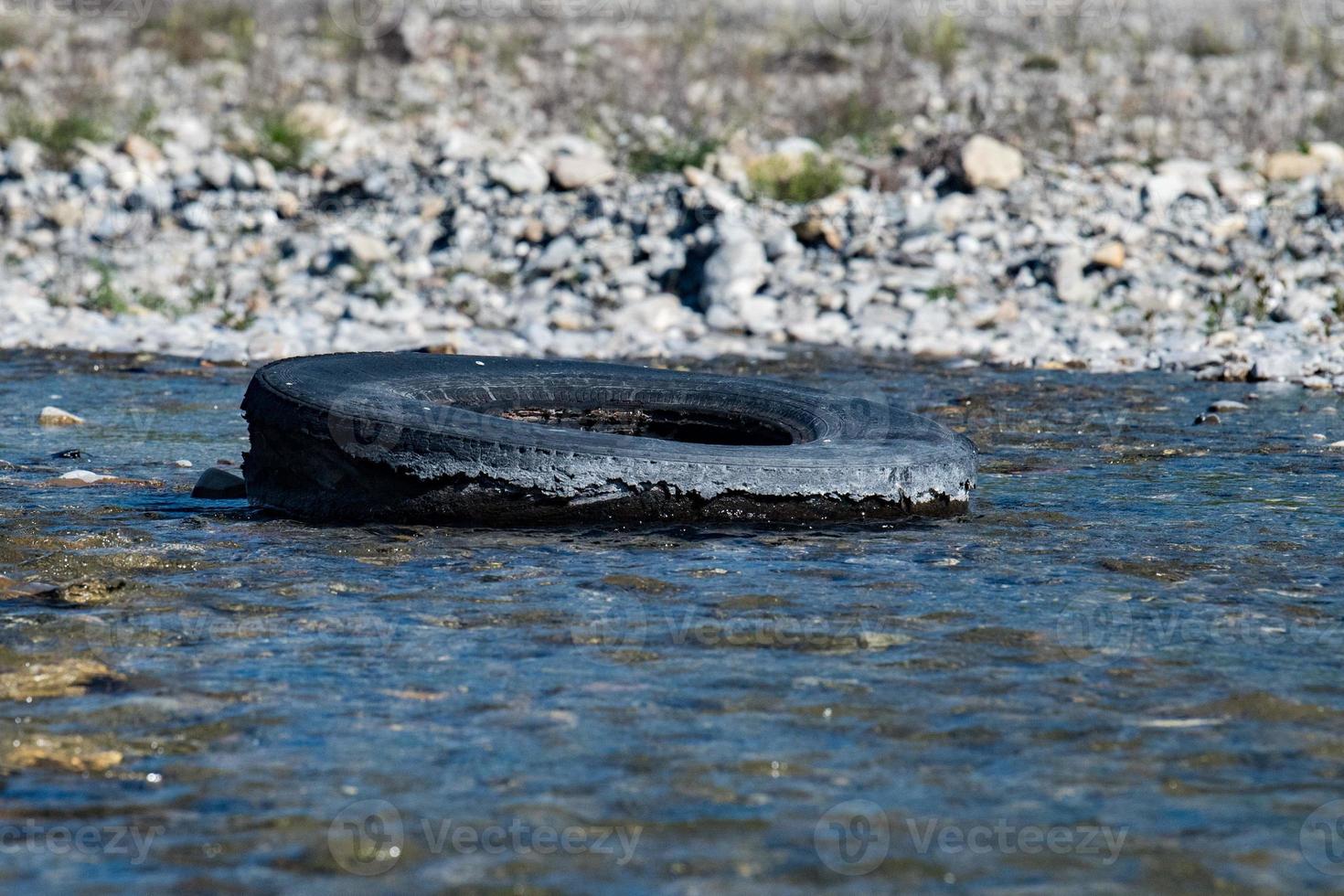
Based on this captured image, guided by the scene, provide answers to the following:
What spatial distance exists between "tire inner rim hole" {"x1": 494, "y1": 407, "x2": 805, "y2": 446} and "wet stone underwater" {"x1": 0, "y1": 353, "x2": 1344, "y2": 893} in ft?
3.15

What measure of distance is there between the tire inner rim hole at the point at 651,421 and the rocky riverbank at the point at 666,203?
3404mm

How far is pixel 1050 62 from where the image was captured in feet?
50.6

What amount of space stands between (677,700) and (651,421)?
271 cm

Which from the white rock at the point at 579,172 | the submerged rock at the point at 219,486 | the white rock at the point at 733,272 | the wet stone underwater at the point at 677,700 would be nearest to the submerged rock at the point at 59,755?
the wet stone underwater at the point at 677,700

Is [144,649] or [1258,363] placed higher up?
[1258,363]

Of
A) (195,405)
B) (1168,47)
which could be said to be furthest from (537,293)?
(1168,47)

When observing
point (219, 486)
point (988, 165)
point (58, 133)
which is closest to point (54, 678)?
point (219, 486)

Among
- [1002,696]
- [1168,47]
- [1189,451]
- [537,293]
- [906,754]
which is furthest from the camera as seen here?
[1168,47]

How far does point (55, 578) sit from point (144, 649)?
733 mm

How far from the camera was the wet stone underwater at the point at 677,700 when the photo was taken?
2.49 meters

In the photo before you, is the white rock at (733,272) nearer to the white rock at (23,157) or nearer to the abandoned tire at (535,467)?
the abandoned tire at (535,467)

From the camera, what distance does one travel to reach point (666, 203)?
37.1 feet

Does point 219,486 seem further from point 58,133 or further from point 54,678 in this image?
point 58,133

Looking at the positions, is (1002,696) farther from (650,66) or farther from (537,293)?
(650,66)
